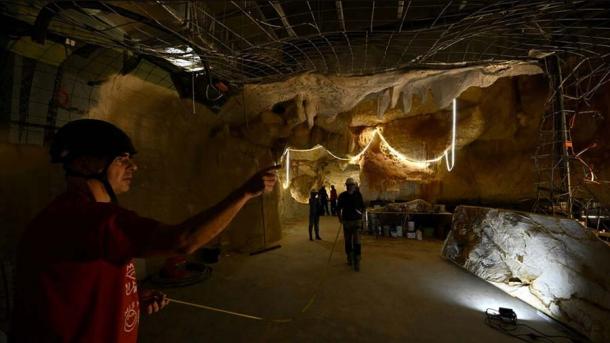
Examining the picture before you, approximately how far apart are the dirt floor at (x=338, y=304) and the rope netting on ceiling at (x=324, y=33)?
11.4ft

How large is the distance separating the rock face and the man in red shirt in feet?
13.8

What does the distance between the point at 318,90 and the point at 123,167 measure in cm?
433

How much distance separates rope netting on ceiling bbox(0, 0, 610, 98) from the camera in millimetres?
2506

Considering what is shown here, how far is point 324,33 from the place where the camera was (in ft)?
8.93

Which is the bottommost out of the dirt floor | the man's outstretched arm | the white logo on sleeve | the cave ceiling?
the dirt floor

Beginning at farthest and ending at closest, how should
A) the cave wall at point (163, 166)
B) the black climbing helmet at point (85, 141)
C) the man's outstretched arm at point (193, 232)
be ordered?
the cave wall at point (163, 166)
the black climbing helmet at point (85, 141)
the man's outstretched arm at point (193, 232)

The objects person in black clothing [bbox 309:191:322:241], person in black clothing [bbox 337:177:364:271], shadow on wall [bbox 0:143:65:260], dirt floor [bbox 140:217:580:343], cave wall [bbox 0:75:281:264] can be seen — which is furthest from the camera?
person in black clothing [bbox 309:191:322:241]

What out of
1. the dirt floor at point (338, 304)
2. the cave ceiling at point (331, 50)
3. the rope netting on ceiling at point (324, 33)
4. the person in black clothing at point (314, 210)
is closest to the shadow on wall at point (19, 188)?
the cave ceiling at point (331, 50)

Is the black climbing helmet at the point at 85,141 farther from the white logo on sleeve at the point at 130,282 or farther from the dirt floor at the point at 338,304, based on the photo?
the dirt floor at the point at 338,304

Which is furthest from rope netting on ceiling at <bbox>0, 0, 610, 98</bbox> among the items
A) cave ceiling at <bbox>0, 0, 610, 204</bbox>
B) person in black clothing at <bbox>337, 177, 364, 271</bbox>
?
person in black clothing at <bbox>337, 177, 364, 271</bbox>

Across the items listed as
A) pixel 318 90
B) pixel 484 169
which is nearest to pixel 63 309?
pixel 318 90

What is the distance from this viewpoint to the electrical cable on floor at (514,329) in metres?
3.04

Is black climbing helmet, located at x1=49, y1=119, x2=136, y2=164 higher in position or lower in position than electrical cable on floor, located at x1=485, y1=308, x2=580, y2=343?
higher

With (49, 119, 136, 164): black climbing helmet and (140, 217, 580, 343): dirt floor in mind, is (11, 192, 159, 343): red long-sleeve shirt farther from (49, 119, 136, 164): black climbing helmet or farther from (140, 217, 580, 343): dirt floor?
(140, 217, 580, 343): dirt floor
